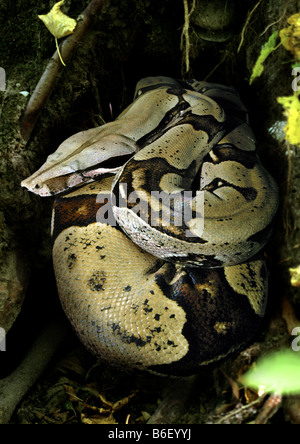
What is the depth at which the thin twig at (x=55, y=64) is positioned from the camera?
2324 mm

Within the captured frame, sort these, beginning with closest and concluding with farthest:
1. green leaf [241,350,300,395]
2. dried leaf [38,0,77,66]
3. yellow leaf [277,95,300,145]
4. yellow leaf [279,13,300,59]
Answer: yellow leaf [277,95,300,145] → green leaf [241,350,300,395] → yellow leaf [279,13,300,59] → dried leaf [38,0,77,66]

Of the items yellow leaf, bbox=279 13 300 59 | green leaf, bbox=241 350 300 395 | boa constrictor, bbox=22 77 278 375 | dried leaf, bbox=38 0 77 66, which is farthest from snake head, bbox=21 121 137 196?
→ green leaf, bbox=241 350 300 395

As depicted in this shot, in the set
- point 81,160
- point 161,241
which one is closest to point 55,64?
point 81,160

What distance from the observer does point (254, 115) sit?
2941 millimetres

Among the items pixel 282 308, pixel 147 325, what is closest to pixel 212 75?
pixel 282 308

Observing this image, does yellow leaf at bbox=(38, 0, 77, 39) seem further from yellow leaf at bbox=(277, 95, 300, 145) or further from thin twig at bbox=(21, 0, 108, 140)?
yellow leaf at bbox=(277, 95, 300, 145)

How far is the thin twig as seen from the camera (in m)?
2.32

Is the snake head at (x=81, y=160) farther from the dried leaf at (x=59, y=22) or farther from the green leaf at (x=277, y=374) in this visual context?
the green leaf at (x=277, y=374)

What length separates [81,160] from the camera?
96.7 inches

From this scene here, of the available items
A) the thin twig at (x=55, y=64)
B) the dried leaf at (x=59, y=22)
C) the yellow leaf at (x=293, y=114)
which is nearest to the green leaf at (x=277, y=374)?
the yellow leaf at (x=293, y=114)

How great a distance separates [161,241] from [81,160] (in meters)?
0.90

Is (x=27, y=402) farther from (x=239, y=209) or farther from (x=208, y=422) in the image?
(x=239, y=209)

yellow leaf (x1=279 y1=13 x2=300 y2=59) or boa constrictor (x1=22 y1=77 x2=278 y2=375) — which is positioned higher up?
yellow leaf (x1=279 y1=13 x2=300 y2=59)

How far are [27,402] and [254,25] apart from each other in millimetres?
3478
